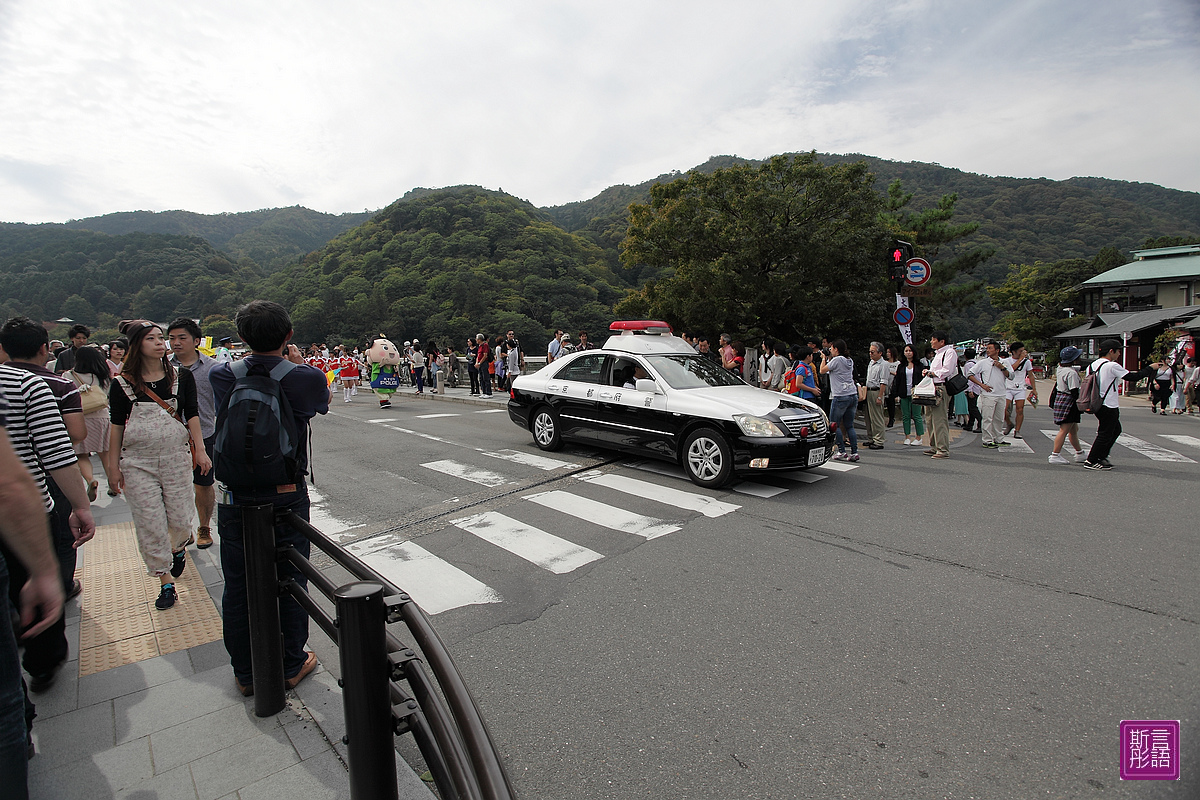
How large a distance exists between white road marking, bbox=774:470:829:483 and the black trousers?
3.73 m

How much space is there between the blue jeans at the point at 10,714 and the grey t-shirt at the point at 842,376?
28.6 ft

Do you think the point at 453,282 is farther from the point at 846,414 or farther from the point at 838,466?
the point at 838,466

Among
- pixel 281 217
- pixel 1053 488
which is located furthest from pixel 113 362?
pixel 281 217

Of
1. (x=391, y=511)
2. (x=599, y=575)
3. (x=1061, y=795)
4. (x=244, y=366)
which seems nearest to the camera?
(x=1061, y=795)

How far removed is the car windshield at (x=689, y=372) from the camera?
7.80 meters

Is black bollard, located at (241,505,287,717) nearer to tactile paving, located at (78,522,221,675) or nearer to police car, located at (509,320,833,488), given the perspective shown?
tactile paving, located at (78,522,221,675)

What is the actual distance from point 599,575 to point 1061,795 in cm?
284

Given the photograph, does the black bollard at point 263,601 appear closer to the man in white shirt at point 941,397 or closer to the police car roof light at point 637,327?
the police car roof light at point 637,327

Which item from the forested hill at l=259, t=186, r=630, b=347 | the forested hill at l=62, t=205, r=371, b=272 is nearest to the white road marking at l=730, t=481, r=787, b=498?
the forested hill at l=259, t=186, r=630, b=347

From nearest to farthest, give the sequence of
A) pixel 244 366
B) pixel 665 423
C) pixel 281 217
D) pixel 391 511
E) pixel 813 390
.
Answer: pixel 244 366
pixel 391 511
pixel 665 423
pixel 813 390
pixel 281 217

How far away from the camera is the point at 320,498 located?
6898 millimetres

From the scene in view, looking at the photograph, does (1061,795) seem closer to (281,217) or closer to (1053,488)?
(1053,488)

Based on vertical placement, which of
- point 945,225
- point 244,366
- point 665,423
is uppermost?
point 945,225

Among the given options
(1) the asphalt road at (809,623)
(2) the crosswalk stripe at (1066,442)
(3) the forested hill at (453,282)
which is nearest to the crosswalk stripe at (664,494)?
(1) the asphalt road at (809,623)
